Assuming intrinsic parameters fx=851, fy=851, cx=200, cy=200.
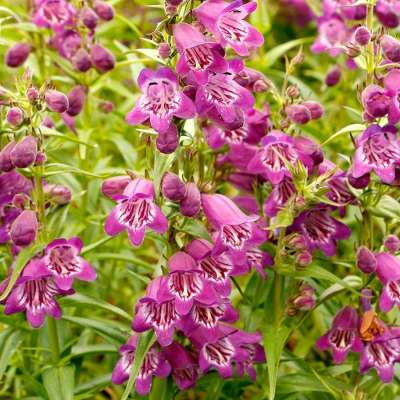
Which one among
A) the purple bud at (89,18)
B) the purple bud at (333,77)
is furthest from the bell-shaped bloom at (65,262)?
the purple bud at (333,77)

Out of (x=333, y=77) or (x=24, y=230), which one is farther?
(x=333, y=77)

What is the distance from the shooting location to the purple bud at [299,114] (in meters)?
3.33

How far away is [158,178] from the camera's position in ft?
9.73

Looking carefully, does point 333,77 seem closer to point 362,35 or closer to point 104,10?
point 104,10

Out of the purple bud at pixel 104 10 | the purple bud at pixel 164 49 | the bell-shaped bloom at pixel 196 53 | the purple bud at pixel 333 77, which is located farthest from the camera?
the purple bud at pixel 333 77

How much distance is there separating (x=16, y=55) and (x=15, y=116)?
3.90 ft

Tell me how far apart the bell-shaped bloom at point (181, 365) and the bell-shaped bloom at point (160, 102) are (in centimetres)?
92

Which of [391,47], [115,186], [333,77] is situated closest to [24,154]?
[115,186]

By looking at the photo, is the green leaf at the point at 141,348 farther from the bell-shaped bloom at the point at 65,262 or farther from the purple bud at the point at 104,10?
the purple bud at the point at 104,10

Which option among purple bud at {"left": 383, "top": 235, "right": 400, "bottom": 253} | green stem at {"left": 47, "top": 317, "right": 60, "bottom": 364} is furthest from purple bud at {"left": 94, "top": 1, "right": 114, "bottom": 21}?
purple bud at {"left": 383, "top": 235, "right": 400, "bottom": 253}

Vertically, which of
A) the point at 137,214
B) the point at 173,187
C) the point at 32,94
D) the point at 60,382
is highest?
the point at 32,94

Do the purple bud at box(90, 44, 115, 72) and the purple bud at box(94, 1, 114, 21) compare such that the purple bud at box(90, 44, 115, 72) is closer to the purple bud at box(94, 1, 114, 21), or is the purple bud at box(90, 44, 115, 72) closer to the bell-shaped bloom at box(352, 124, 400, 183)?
the purple bud at box(94, 1, 114, 21)

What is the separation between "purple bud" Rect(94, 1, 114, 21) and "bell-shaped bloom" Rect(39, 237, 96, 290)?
1.37 meters

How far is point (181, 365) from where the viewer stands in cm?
330
